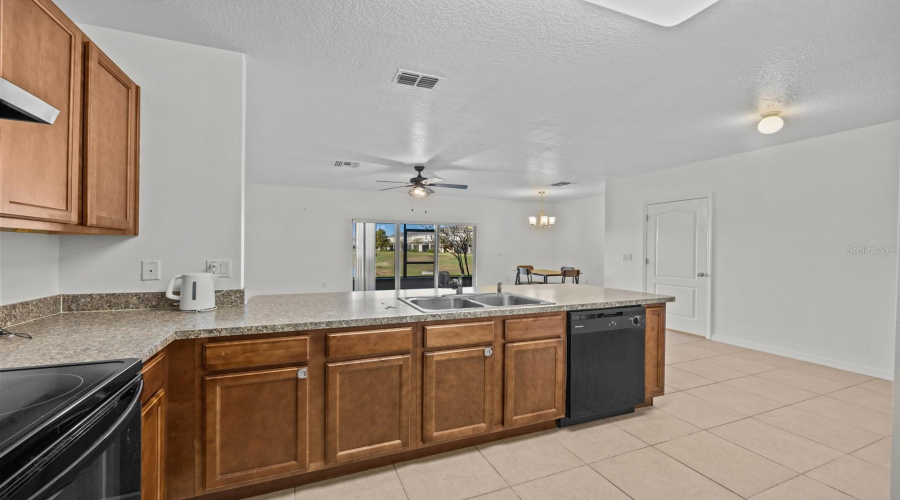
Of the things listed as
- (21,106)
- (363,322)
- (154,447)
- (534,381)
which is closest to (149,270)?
(154,447)

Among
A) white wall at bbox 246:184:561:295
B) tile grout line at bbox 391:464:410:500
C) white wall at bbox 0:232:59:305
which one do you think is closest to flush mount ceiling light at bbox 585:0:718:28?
tile grout line at bbox 391:464:410:500

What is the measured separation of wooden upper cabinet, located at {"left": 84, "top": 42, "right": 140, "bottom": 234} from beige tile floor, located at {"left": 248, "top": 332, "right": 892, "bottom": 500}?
1583 millimetres

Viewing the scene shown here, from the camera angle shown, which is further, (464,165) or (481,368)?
(464,165)

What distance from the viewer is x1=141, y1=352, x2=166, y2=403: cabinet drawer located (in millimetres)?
1411

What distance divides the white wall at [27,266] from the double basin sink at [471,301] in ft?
6.02

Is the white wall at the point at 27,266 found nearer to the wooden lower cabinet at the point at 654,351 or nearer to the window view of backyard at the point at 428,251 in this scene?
the wooden lower cabinet at the point at 654,351

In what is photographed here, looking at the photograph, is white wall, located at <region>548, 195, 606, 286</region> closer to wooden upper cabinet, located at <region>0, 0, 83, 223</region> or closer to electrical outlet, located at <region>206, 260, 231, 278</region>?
electrical outlet, located at <region>206, 260, 231, 278</region>

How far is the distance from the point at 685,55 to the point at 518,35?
107cm

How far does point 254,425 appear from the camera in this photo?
1769mm

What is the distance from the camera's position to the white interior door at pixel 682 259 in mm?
5012

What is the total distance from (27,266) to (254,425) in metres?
1.29

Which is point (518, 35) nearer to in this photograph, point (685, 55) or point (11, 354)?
point (685, 55)

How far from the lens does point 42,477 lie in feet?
2.47

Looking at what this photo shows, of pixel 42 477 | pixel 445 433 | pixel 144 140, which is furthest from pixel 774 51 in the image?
pixel 144 140
